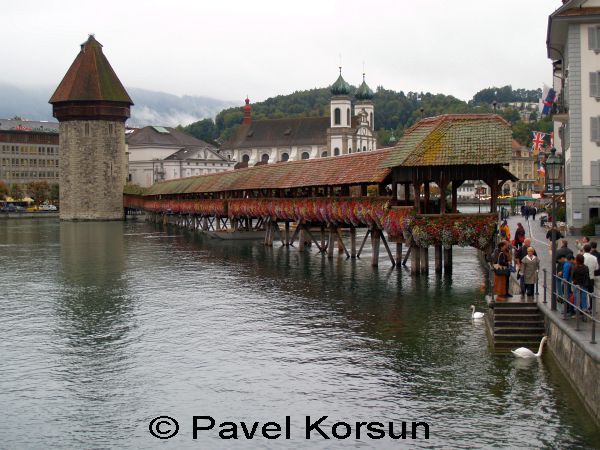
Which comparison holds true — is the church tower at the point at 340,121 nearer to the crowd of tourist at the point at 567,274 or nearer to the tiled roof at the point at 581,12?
the tiled roof at the point at 581,12

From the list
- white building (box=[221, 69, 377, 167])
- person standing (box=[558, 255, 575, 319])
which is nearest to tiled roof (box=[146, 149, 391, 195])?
person standing (box=[558, 255, 575, 319])

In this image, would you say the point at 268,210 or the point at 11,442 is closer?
the point at 11,442

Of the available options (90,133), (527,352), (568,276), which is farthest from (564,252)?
(90,133)

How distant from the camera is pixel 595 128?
113ft

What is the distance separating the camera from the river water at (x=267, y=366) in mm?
12555

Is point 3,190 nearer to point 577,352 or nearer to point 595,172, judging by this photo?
point 595,172

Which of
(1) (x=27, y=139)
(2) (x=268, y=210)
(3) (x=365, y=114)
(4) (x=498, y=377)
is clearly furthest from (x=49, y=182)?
(4) (x=498, y=377)

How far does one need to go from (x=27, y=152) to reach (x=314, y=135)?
44725 mm

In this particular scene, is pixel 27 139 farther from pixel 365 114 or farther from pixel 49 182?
pixel 365 114

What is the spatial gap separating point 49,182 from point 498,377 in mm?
127994

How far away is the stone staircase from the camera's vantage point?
17.0 meters

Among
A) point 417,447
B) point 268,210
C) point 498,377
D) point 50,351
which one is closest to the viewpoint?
point 417,447

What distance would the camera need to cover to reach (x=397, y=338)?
1895 cm

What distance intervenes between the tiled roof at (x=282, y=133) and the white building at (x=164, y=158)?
16.7 metres
